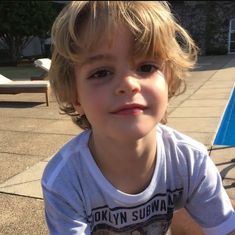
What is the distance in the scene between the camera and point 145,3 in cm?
149

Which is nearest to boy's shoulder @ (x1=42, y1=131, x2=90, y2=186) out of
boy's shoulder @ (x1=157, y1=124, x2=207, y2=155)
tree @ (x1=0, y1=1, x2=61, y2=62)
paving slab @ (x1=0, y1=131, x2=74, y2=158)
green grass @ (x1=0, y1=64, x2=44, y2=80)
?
boy's shoulder @ (x1=157, y1=124, x2=207, y2=155)

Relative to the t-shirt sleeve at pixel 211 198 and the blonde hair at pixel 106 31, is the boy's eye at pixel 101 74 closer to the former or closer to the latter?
the blonde hair at pixel 106 31

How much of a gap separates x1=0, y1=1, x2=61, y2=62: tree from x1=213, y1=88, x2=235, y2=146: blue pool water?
49.7 ft

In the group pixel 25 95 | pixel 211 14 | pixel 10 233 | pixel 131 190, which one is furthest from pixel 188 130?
pixel 211 14

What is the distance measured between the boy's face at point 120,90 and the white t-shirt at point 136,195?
0.98 ft

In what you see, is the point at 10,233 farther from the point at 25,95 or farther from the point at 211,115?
the point at 25,95

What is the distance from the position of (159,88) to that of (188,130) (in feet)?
14.1

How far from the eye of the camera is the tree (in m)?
20.3

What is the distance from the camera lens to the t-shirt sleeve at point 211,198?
5.70ft

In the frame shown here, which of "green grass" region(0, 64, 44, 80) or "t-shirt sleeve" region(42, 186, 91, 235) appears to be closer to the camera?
"t-shirt sleeve" region(42, 186, 91, 235)

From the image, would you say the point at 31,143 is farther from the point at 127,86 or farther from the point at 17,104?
the point at 127,86

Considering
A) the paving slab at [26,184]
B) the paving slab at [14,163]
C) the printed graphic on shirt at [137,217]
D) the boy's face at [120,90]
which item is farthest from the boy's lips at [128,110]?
the paving slab at [14,163]

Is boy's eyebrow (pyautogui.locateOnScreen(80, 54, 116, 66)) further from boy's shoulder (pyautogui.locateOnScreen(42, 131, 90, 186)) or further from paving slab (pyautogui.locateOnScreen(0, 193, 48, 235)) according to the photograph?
paving slab (pyautogui.locateOnScreen(0, 193, 48, 235))

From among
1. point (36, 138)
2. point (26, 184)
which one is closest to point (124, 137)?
point (26, 184)
